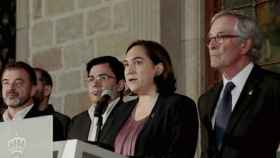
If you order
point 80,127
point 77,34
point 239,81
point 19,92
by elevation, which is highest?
point 77,34

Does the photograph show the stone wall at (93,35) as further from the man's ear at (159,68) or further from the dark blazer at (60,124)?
the man's ear at (159,68)

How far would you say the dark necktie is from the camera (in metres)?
6.22

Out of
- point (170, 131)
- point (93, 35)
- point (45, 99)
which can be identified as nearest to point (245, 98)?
point (170, 131)

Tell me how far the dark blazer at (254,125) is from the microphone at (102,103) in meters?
0.76

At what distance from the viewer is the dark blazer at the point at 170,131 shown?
6.42m

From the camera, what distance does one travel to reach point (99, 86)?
7.55 meters

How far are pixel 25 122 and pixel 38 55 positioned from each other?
16.2 ft

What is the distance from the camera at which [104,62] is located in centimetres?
773

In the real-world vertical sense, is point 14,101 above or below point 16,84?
below

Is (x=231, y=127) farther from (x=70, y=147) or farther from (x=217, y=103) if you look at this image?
(x=70, y=147)

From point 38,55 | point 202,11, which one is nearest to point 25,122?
point 202,11

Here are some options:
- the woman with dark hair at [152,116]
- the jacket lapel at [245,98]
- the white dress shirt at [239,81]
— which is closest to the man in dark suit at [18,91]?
the woman with dark hair at [152,116]

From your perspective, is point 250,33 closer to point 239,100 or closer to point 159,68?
point 239,100

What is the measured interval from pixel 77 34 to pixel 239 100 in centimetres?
373
